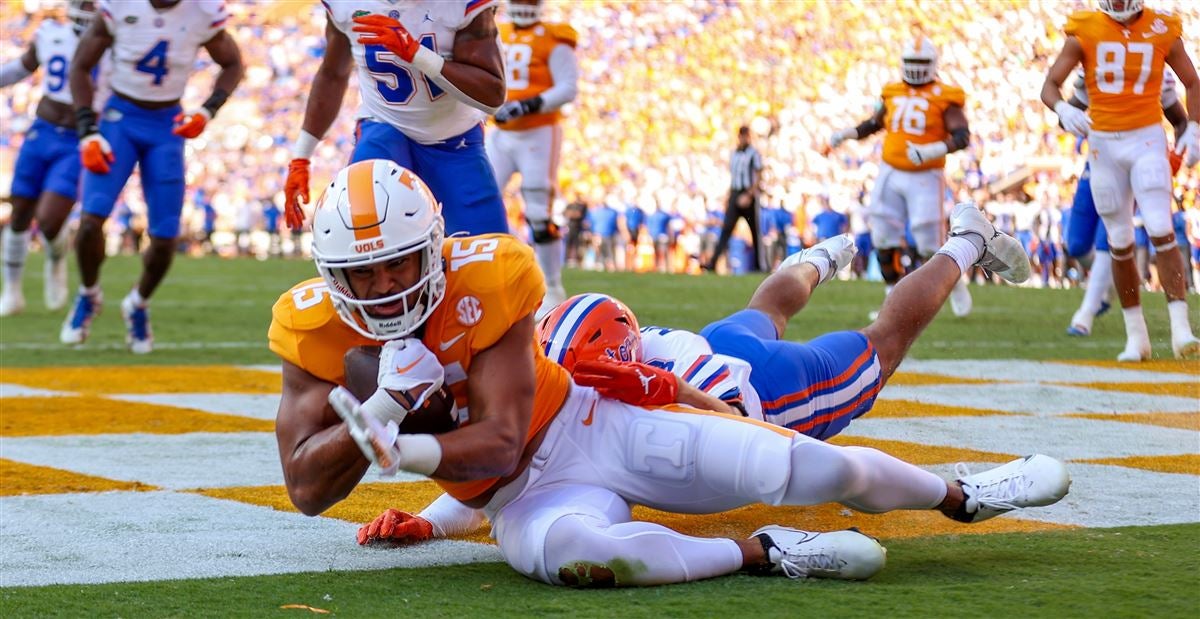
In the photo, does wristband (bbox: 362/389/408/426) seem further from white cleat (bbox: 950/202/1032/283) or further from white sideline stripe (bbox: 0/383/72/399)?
white sideline stripe (bbox: 0/383/72/399)

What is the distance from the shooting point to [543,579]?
2.85m

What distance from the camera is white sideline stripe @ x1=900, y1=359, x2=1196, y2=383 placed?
6.58m

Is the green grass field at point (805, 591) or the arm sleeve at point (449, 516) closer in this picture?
the green grass field at point (805, 591)

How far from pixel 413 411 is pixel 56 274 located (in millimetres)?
8329

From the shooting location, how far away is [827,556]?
9.07 feet

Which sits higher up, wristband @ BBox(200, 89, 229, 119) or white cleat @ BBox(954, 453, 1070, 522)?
wristband @ BBox(200, 89, 229, 119)

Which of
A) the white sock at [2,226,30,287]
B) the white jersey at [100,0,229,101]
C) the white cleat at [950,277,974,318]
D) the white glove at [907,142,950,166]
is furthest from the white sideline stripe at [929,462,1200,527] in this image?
the white sock at [2,226,30,287]

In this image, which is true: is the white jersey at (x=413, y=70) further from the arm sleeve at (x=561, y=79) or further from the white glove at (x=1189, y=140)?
the arm sleeve at (x=561, y=79)

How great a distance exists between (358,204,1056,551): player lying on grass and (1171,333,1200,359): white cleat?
11.1ft

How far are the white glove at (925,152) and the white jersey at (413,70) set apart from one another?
5311mm

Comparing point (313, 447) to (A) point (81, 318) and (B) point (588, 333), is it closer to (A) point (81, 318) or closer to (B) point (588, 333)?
(B) point (588, 333)

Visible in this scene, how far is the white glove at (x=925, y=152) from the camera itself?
Answer: 9.94 m

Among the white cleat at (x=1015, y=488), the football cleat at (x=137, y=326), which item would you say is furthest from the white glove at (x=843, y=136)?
the white cleat at (x=1015, y=488)

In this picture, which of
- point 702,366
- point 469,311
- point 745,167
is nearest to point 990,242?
point 702,366
